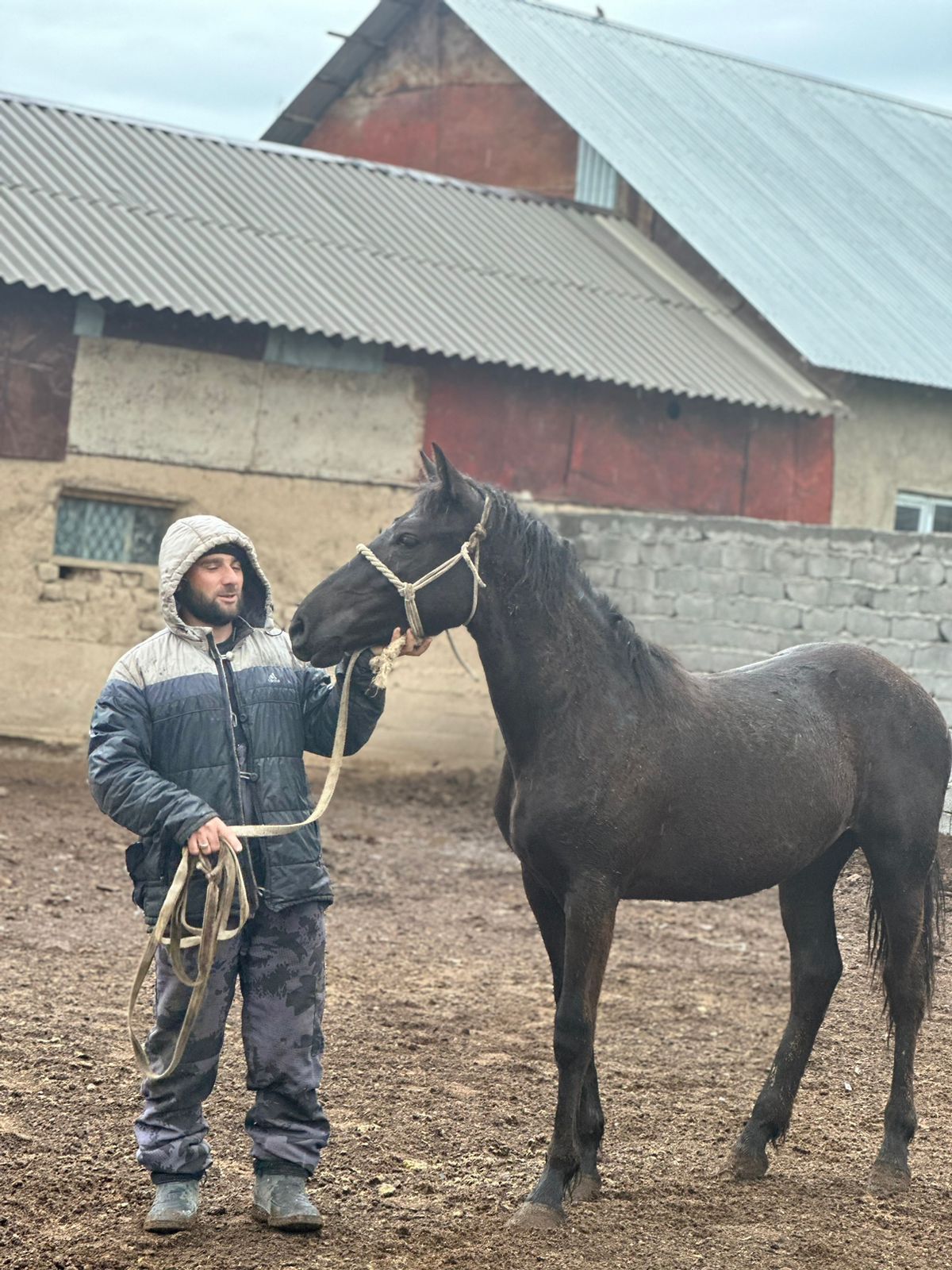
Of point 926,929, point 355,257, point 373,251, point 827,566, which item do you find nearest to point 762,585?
point 827,566

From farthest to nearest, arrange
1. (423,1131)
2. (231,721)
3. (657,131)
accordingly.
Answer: (657,131), (423,1131), (231,721)

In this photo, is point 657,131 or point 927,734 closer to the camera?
point 927,734

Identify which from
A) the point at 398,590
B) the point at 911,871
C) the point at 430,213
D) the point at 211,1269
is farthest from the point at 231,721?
the point at 430,213

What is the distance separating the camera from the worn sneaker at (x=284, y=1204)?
3.81 meters

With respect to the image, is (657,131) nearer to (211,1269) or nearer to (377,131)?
(377,131)

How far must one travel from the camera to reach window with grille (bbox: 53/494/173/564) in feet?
37.4

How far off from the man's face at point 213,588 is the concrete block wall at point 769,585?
5599 millimetres

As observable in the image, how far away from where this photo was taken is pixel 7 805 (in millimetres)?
9906

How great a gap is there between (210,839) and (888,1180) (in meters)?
2.20

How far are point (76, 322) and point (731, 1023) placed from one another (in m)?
7.33

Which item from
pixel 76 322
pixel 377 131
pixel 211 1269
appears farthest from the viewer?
pixel 377 131

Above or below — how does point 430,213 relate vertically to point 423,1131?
above

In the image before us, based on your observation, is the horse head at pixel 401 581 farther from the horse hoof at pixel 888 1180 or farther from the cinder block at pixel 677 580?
the cinder block at pixel 677 580

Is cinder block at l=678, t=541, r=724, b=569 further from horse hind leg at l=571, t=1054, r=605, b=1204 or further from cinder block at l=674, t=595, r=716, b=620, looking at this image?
horse hind leg at l=571, t=1054, r=605, b=1204
